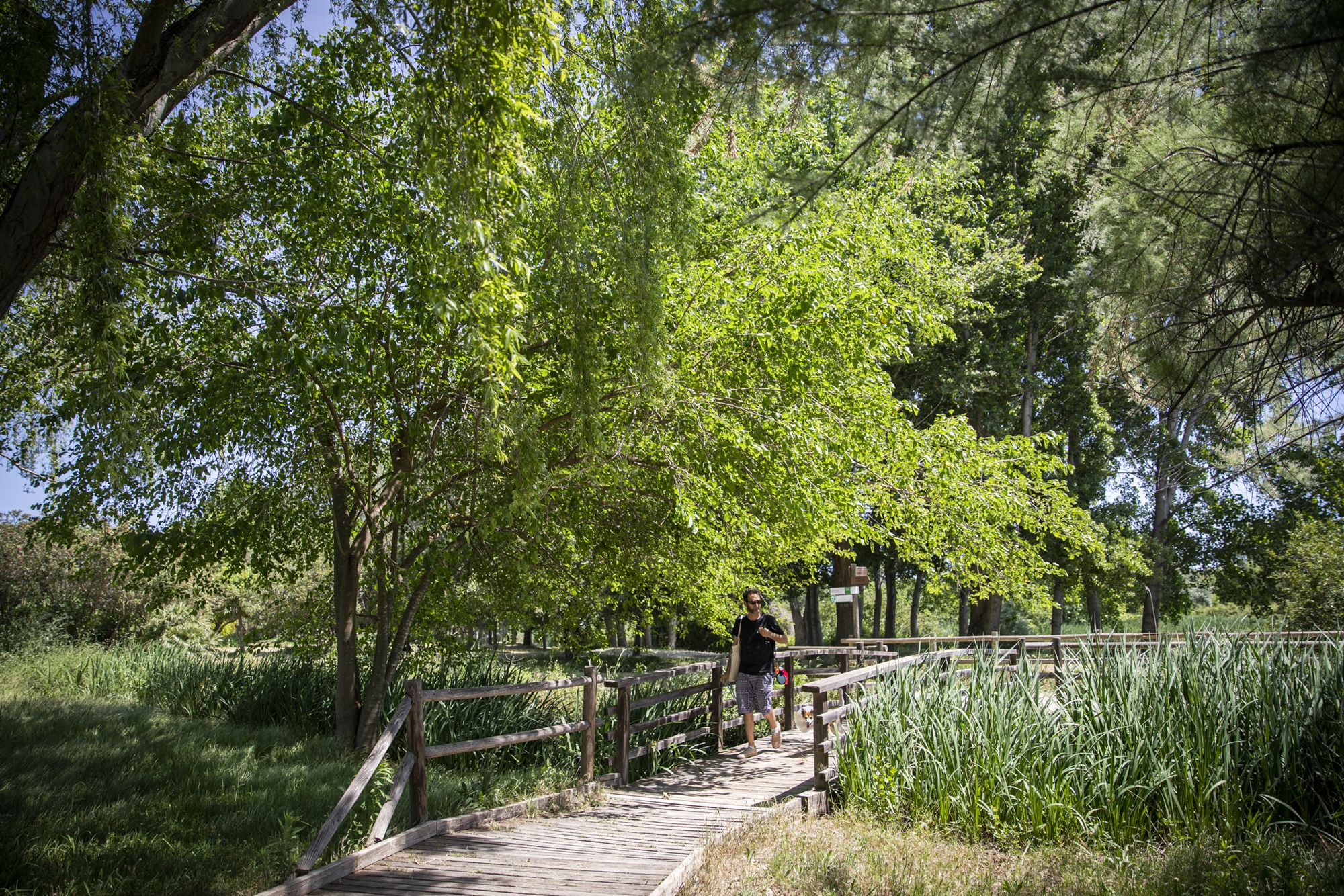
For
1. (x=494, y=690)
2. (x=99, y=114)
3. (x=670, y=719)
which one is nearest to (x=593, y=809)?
(x=494, y=690)

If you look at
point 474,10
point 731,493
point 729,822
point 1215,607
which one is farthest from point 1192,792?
point 1215,607

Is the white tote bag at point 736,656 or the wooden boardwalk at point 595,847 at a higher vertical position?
the white tote bag at point 736,656

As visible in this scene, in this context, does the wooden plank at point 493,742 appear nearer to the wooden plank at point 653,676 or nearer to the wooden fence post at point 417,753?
the wooden fence post at point 417,753

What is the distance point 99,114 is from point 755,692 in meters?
8.05

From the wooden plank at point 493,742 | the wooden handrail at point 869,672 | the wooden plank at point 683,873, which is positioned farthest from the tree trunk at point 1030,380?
Result: the wooden plank at point 683,873

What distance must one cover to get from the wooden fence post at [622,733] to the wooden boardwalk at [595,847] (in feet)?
0.64

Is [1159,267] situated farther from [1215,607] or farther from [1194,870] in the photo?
[1215,607]

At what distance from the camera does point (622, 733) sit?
8.80 metres

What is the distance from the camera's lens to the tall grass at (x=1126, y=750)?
6176mm

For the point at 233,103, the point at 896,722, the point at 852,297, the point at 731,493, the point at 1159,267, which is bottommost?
the point at 896,722

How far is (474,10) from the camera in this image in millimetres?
4855

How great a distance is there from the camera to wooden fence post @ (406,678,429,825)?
6402 mm

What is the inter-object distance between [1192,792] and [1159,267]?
11.7 feet

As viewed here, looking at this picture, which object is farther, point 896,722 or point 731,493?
point 731,493
